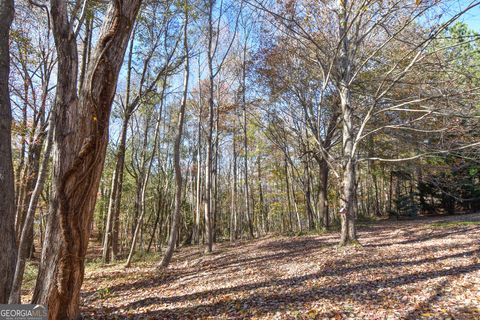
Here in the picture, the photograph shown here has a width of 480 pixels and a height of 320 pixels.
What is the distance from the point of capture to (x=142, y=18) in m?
9.68

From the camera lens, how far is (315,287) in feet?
16.6

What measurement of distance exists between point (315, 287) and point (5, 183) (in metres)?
5.15

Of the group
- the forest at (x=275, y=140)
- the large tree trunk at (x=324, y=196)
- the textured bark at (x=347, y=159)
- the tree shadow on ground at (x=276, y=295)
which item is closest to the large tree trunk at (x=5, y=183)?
the forest at (x=275, y=140)

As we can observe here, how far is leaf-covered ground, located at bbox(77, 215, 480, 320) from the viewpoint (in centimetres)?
391

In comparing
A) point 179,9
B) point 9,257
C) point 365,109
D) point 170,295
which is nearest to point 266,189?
point 365,109

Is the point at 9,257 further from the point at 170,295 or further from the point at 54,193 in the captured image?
the point at 170,295

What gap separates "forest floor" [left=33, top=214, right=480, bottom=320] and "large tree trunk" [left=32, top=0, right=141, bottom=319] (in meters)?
2.24

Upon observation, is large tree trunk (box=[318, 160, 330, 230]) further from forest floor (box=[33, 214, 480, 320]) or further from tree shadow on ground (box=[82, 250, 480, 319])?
tree shadow on ground (box=[82, 250, 480, 319])

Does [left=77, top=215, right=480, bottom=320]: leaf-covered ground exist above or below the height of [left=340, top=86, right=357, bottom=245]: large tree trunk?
below

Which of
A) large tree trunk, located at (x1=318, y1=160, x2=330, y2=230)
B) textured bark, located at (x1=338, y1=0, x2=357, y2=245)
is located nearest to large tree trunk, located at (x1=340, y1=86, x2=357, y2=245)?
textured bark, located at (x1=338, y1=0, x2=357, y2=245)

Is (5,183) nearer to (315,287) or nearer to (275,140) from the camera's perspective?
(315,287)

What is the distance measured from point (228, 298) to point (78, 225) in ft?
10.9

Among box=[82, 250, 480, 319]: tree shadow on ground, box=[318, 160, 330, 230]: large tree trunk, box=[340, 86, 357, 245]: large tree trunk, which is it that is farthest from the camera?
box=[318, 160, 330, 230]: large tree trunk

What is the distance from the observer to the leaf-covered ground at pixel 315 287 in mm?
3914
